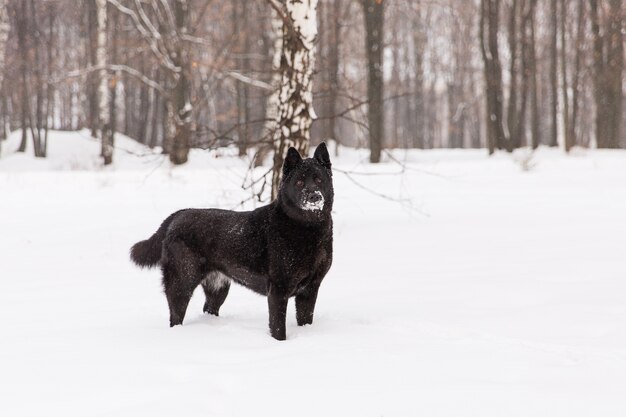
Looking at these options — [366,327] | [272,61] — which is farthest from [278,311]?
[272,61]

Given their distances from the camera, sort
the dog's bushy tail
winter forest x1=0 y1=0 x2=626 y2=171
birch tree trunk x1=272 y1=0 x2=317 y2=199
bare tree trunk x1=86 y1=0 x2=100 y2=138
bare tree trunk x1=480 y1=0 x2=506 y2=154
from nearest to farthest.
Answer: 1. the dog's bushy tail
2. birch tree trunk x1=272 y1=0 x2=317 y2=199
3. winter forest x1=0 y1=0 x2=626 y2=171
4. bare tree trunk x1=480 y1=0 x2=506 y2=154
5. bare tree trunk x1=86 y1=0 x2=100 y2=138

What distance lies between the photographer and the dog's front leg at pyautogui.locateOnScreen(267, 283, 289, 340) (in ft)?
14.5

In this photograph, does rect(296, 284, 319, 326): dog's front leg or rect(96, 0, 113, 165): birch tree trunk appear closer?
rect(296, 284, 319, 326): dog's front leg

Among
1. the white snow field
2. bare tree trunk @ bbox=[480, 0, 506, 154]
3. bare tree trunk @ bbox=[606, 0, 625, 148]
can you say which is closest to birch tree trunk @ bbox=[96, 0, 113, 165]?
the white snow field

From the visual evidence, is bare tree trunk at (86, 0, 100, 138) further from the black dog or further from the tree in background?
the black dog

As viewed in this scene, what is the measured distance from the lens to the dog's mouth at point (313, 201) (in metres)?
4.16

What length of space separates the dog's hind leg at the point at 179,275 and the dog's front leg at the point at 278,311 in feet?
2.37

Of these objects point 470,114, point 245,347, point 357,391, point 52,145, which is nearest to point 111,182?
point 245,347

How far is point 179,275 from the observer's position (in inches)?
189

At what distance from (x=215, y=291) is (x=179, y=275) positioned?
465mm

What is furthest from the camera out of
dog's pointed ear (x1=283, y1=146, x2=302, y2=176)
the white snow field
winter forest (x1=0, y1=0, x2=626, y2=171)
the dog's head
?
winter forest (x1=0, y1=0, x2=626, y2=171)

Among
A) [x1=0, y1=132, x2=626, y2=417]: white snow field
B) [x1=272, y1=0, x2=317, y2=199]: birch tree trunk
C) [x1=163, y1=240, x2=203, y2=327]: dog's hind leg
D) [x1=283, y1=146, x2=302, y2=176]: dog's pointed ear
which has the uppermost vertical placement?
[x1=272, y1=0, x2=317, y2=199]: birch tree trunk

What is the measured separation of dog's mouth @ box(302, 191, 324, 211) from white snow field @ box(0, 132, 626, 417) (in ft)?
3.18

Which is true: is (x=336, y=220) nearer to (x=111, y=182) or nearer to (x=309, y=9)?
(x=309, y=9)
